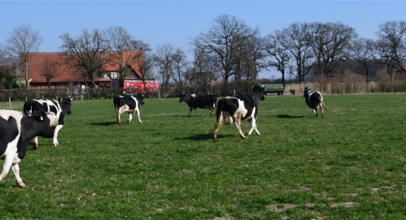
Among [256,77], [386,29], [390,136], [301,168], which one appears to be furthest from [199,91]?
[301,168]

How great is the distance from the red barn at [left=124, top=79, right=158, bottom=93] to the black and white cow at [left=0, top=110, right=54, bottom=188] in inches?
2331

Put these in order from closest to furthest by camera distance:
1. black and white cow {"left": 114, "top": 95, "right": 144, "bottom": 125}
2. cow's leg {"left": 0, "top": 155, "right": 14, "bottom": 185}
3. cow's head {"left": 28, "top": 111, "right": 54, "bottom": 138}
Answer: cow's leg {"left": 0, "top": 155, "right": 14, "bottom": 185} < cow's head {"left": 28, "top": 111, "right": 54, "bottom": 138} < black and white cow {"left": 114, "top": 95, "right": 144, "bottom": 125}

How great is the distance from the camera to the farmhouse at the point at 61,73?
87.5m

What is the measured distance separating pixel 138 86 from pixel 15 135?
6747 cm

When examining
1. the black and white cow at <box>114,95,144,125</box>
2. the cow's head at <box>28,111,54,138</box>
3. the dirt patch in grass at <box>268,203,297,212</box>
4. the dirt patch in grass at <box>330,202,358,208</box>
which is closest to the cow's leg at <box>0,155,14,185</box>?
the cow's head at <box>28,111,54,138</box>

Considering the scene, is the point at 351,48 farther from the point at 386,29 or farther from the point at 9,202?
the point at 9,202

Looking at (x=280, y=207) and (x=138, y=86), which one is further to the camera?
(x=138, y=86)

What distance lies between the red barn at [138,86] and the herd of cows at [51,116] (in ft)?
134

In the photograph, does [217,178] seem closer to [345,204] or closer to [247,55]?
[345,204]

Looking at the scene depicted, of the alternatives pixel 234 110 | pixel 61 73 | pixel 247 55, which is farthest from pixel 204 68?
pixel 234 110

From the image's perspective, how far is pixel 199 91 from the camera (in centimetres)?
6650

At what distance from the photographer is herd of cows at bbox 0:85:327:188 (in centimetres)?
771

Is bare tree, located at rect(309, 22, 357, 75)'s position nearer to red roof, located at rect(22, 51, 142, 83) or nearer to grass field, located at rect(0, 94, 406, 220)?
red roof, located at rect(22, 51, 142, 83)

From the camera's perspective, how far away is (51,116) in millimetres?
13695
